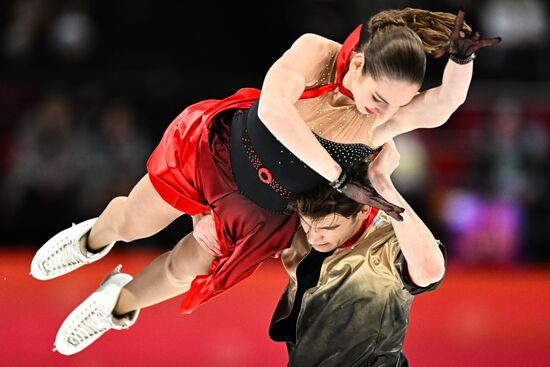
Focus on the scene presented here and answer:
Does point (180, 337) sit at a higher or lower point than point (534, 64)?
higher

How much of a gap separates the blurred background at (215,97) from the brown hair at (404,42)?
2.52 metres

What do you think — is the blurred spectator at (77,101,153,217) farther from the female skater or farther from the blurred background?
the female skater

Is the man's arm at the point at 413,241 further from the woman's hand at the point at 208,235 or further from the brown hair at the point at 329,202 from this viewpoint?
the woman's hand at the point at 208,235

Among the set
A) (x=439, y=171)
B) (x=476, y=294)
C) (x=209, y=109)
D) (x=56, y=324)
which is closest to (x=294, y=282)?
(x=209, y=109)

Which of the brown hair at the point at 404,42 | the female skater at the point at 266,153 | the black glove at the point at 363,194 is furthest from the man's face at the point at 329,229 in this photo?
the brown hair at the point at 404,42

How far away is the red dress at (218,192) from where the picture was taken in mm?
3104

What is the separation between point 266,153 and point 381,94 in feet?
1.53

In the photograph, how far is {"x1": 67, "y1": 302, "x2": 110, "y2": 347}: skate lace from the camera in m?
3.51

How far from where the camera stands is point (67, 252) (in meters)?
3.60

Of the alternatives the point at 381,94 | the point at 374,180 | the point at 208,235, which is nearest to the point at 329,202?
the point at 374,180

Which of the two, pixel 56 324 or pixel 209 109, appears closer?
pixel 209 109

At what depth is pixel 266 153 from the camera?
2.93 metres

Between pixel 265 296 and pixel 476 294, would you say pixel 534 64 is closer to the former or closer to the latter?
pixel 476 294

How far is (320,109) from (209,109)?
0.51 meters
